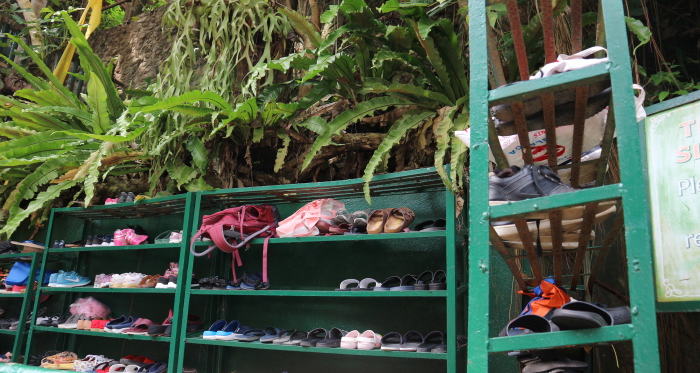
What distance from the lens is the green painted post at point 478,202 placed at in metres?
1.11

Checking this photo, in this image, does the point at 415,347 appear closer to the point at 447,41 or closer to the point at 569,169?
the point at 569,169

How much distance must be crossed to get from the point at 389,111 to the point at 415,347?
1.60 metres

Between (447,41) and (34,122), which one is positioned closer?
(447,41)

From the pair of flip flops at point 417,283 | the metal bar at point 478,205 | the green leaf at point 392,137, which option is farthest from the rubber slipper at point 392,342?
the metal bar at point 478,205

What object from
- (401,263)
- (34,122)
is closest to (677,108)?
(401,263)

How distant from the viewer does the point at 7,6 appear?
19.6ft

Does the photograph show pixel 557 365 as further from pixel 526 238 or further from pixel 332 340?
pixel 332 340

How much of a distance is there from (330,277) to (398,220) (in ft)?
2.88

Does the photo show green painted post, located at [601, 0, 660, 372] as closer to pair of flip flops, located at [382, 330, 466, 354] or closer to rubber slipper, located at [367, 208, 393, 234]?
pair of flip flops, located at [382, 330, 466, 354]

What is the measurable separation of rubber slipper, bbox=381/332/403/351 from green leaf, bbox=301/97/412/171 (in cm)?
114

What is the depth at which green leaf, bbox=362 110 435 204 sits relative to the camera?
108 inches

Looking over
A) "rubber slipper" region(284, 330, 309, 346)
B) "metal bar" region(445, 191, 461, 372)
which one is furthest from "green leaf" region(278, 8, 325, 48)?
"rubber slipper" region(284, 330, 309, 346)

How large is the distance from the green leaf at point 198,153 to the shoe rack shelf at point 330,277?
234mm

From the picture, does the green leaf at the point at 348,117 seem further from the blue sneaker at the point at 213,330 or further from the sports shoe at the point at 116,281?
the sports shoe at the point at 116,281
